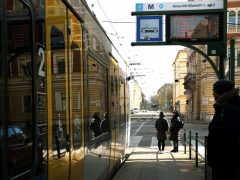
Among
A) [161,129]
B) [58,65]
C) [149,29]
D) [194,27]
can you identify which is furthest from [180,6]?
[161,129]

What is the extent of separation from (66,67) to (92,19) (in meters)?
2.16

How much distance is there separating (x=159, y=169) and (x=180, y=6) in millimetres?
4279

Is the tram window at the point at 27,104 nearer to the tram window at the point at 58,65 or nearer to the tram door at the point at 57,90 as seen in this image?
the tram door at the point at 57,90

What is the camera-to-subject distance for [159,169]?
12.5 meters

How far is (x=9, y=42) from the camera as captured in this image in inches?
115

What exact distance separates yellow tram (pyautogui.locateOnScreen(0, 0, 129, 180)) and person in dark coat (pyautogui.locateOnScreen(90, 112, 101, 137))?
66 millimetres

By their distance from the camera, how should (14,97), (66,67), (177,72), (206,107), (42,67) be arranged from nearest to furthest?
(14,97) → (42,67) → (66,67) → (206,107) → (177,72)

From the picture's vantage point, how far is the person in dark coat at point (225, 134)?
4.28m

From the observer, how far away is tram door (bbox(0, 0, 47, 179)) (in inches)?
113

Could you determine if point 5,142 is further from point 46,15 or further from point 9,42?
point 46,15

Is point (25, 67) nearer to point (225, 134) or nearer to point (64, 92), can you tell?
point (64, 92)

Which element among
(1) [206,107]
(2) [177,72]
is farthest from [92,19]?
(2) [177,72]

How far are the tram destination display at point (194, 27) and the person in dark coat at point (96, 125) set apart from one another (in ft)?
12.8

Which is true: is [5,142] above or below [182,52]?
below
